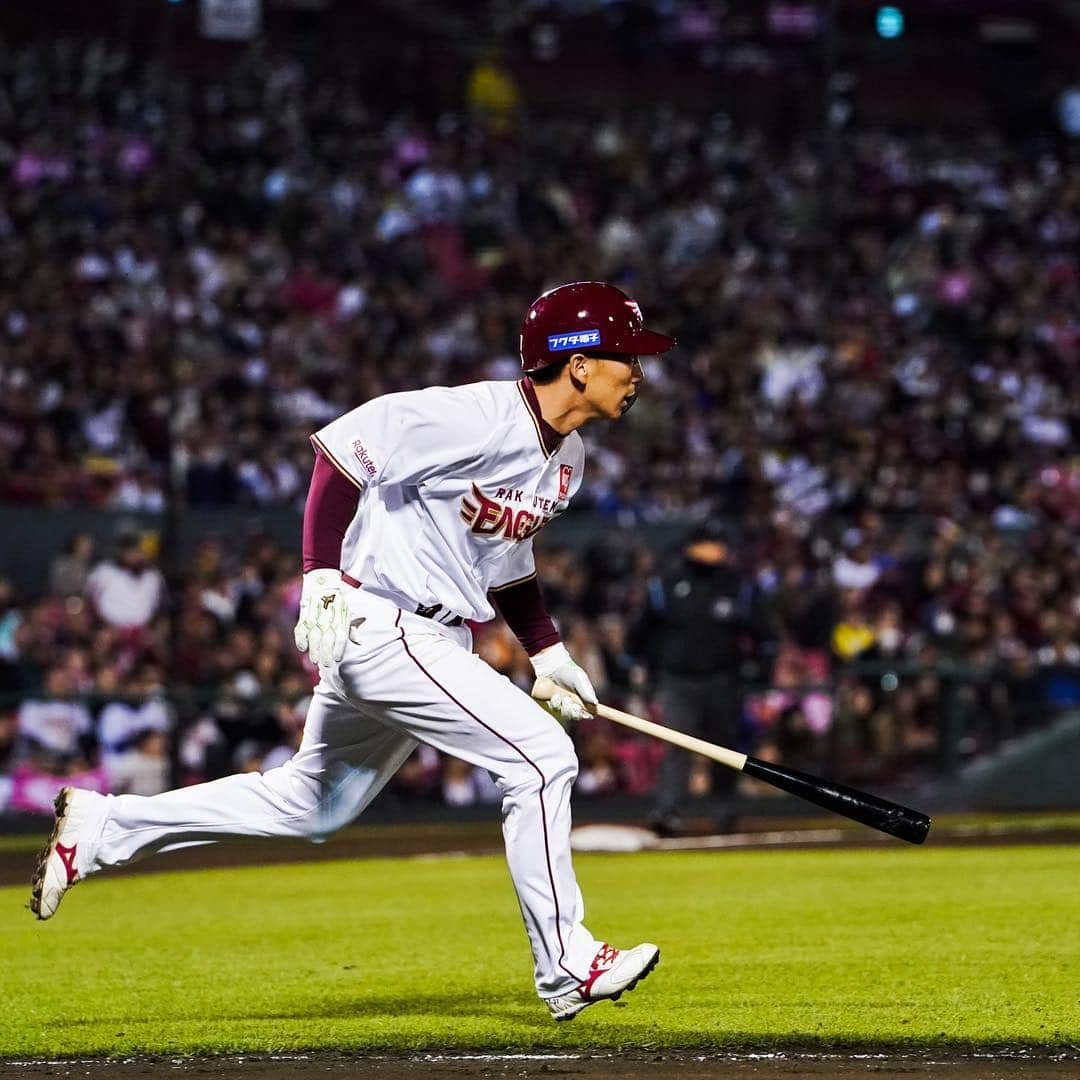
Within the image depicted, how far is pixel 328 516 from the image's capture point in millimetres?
5691

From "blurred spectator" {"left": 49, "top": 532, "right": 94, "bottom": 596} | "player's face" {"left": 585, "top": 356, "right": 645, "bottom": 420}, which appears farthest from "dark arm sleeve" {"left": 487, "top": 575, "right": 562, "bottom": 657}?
"blurred spectator" {"left": 49, "top": 532, "right": 94, "bottom": 596}

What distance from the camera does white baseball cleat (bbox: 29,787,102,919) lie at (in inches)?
236

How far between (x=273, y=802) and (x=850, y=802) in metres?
1.73

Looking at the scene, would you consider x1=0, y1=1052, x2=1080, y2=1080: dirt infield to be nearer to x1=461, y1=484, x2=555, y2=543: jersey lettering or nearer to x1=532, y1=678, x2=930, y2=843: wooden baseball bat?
x1=532, y1=678, x2=930, y2=843: wooden baseball bat

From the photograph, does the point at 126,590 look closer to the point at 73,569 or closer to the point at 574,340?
the point at 73,569

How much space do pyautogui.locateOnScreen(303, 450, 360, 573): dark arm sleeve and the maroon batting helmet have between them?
2.22 ft

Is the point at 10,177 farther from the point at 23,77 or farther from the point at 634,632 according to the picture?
the point at 634,632

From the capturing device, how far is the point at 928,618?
16.1 m

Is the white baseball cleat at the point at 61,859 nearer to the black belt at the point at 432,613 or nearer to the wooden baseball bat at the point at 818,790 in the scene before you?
the black belt at the point at 432,613

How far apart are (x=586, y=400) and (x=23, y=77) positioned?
1726 centimetres

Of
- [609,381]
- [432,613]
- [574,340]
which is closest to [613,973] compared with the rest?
[432,613]

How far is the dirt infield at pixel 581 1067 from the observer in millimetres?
5344

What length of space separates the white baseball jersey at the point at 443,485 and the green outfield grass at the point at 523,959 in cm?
137

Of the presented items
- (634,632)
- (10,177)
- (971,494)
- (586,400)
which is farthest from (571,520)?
(586,400)
